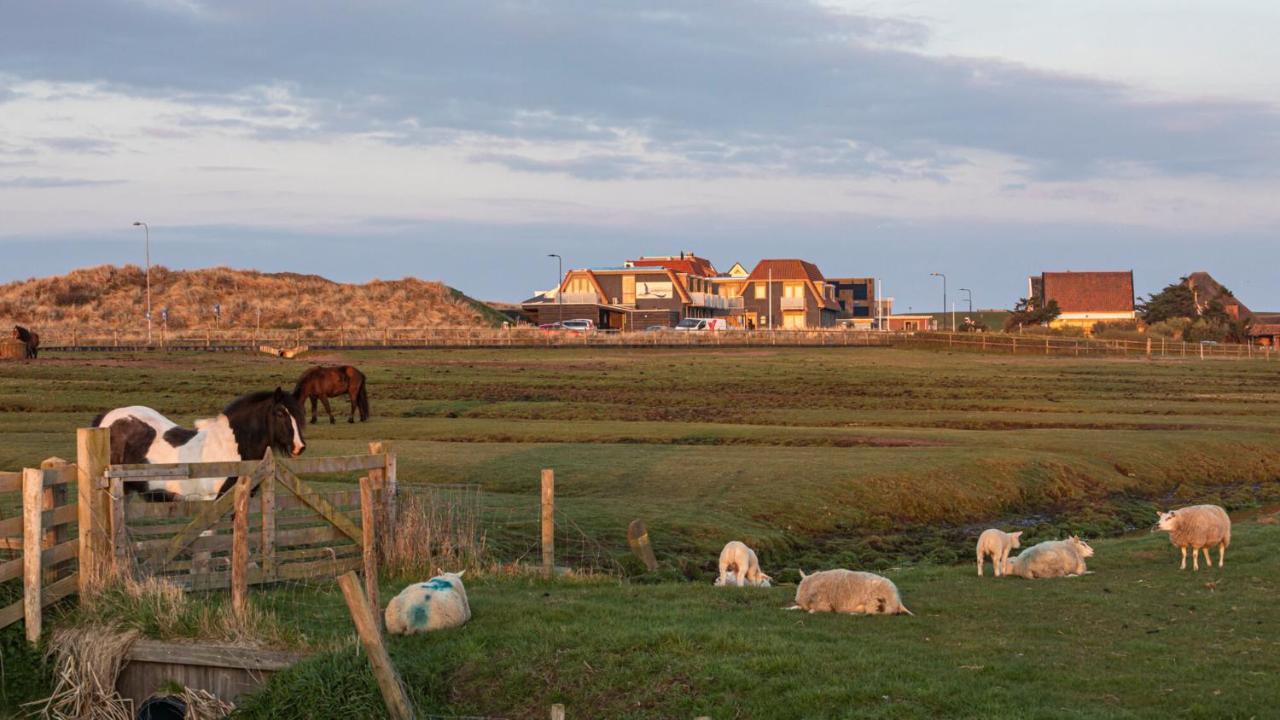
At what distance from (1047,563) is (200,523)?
11.3 meters

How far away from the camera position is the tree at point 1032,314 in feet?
439

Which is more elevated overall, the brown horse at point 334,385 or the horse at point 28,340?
the horse at point 28,340

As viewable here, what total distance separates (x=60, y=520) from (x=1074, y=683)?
11.0 meters

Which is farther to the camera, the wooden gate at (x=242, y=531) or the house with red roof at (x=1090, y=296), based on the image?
the house with red roof at (x=1090, y=296)

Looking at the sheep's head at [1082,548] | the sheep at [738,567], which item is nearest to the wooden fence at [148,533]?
the sheep at [738,567]

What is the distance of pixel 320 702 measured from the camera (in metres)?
11.9

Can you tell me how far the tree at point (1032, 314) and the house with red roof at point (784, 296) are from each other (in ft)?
70.5

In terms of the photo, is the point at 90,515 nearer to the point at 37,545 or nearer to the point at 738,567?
the point at 37,545

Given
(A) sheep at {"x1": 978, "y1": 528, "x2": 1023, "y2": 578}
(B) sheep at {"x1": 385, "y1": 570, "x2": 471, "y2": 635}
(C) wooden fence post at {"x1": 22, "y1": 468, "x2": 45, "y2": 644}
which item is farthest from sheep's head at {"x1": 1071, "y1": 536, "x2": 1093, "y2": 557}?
(C) wooden fence post at {"x1": 22, "y1": 468, "x2": 45, "y2": 644}

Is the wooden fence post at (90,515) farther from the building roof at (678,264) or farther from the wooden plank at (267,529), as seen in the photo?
the building roof at (678,264)

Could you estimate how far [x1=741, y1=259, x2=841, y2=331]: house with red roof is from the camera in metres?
139

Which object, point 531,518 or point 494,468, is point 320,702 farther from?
point 494,468

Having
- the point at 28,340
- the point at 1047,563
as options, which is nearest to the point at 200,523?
the point at 1047,563

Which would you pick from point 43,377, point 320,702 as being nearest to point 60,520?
point 320,702
